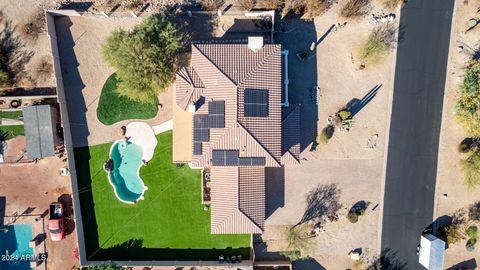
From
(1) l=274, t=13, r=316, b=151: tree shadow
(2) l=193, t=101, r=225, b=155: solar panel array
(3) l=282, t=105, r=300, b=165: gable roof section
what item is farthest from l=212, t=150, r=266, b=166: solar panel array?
(1) l=274, t=13, r=316, b=151: tree shadow

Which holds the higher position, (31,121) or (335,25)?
(335,25)

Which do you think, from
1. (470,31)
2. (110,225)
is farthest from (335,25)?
(110,225)

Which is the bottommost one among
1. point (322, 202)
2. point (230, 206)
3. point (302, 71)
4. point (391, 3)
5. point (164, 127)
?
point (322, 202)

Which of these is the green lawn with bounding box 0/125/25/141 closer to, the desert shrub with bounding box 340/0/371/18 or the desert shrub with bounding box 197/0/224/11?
A: the desert shrub with bounding box 197/0/224/11

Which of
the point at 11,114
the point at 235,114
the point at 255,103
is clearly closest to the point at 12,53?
the point at 11,114

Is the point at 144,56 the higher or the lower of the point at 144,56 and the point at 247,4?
the lower

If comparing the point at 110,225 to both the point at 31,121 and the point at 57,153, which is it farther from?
the point at 31,121

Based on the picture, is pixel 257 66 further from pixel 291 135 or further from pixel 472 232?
pixel 472 232
